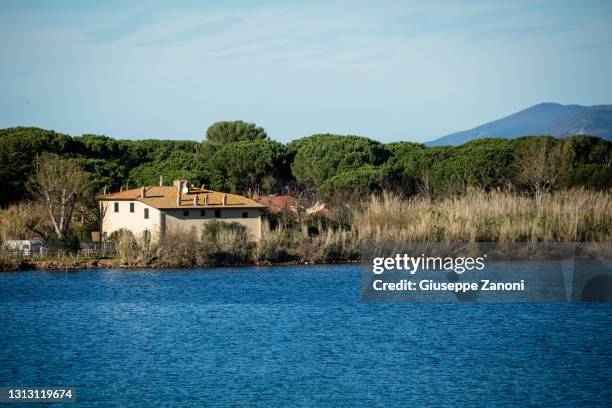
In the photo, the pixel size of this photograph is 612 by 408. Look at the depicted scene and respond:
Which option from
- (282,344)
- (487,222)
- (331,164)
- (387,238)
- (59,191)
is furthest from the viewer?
(331,164)

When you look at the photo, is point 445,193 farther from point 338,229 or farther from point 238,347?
point 238,347

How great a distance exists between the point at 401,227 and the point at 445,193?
1570cm

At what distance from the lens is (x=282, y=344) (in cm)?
3069

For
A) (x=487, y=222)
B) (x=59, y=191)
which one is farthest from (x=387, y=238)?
(x=59, y=191)

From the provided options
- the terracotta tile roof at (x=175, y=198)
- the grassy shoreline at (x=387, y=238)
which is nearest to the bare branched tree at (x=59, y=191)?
the terracotta tile roof at (x=175, y=198)

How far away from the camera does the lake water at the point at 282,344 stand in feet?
80.2

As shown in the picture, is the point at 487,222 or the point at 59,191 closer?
the point at 487,222

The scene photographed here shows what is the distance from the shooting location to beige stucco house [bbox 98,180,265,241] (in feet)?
168

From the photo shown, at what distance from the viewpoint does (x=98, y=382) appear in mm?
25547

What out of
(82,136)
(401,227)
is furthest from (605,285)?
(82,136)

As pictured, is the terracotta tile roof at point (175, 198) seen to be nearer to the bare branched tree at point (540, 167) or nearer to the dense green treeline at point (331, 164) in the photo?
the dense green treeline at point (331, 164)

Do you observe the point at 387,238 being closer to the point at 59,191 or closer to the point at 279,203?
the point at 279,203

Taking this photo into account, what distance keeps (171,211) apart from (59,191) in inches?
249

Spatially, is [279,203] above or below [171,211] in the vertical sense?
above
